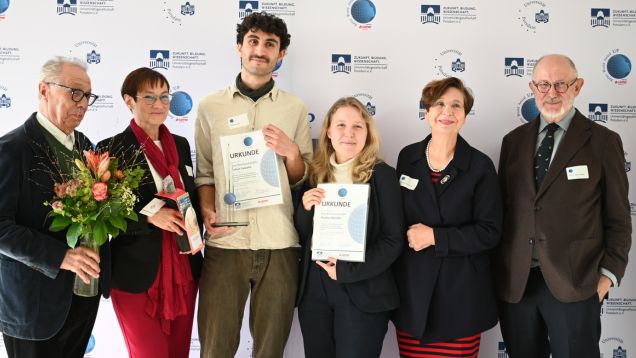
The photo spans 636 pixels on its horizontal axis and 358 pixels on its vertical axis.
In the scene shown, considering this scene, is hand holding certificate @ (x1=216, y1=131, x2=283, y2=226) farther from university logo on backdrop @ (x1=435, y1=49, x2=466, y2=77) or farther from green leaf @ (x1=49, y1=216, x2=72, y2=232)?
university logo on backdrop @ (x1=435, y1=49, x2=466, y2=77)

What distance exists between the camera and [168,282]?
2496mm

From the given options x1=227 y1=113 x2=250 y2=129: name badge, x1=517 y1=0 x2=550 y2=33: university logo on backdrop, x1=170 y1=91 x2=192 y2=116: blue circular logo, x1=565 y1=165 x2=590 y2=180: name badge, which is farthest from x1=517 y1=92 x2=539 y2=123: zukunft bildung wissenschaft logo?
x1=170 y1=91 x2=192 y2=116: blue circular logo

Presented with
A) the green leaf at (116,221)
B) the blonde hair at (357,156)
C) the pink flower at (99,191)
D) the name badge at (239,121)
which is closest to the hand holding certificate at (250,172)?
the name badge at (239,121)

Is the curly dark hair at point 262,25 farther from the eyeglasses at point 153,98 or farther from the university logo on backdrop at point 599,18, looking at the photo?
the university logo on backdrop at point 599,18

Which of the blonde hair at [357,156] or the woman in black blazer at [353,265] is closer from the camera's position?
the woman in black blazer at [353,265]

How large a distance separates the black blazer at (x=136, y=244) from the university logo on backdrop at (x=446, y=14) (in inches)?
78.6

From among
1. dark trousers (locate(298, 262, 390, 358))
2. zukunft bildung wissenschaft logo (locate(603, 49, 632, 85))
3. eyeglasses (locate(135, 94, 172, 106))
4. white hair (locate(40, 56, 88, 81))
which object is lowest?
dark trousers (locate(298, 262, 390, 358))

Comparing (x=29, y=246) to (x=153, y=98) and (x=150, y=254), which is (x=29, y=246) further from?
(x=153, y=98)

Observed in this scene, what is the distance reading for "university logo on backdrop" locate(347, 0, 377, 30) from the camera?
3.32m

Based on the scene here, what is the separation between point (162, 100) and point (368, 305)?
1.45 meters

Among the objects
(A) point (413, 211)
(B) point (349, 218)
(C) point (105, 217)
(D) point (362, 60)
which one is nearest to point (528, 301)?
(A) point (413, 211)

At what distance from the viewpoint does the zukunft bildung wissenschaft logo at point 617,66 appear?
3.35 meters

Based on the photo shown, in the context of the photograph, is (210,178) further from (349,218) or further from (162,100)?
(349,218)

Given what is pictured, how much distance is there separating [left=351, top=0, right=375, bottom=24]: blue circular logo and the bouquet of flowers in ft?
5.89
